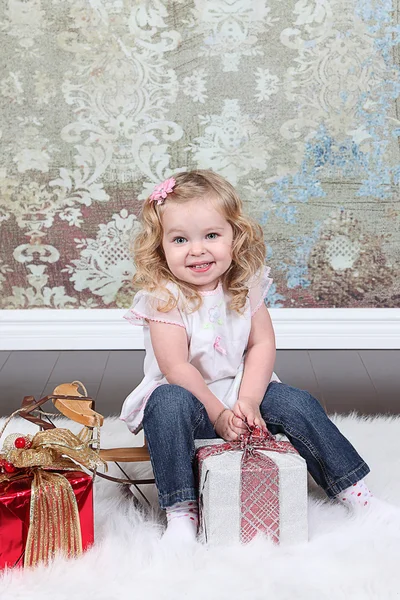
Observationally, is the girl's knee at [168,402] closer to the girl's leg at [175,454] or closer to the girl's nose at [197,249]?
the girl's leg at [175,454]

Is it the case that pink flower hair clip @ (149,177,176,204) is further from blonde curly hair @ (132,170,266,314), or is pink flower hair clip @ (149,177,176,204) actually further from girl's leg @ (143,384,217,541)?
girl's leg @ (143,384,217,541)

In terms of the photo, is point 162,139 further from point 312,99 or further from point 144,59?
point 312,99

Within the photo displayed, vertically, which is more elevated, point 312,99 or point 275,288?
point 312,99

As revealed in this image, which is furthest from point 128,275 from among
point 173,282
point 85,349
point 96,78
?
point 173,282

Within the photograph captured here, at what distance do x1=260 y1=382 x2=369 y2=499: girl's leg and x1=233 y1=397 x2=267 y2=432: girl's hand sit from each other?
0.04 meters

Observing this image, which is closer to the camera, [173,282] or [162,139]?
[173,282]

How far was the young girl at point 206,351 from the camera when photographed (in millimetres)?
1221

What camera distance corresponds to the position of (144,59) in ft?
7.15

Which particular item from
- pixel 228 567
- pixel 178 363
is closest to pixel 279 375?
pixel 178 363

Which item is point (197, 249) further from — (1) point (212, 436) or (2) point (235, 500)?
(2) point (235, 500)

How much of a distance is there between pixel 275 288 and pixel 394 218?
397 millimetres

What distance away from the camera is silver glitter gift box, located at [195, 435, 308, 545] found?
1118mm

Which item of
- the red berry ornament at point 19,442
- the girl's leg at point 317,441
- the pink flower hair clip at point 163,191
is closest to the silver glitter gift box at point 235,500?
the girl's leg at point 317,441

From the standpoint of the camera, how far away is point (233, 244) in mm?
1375
